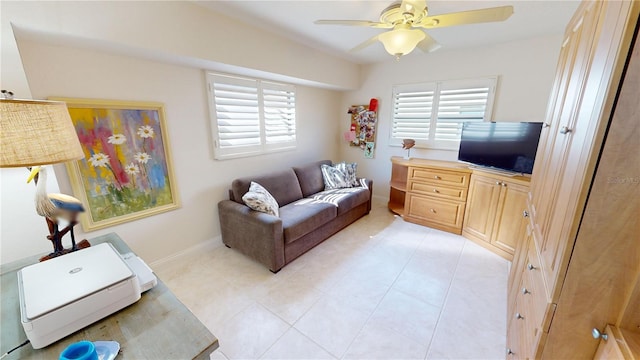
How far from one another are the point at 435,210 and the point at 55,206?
350 centimetres

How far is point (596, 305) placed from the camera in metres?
0.75

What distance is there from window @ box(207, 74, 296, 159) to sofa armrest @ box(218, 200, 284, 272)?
68 centimetres

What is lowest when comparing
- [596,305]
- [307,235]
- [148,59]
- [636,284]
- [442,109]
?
[307,235]

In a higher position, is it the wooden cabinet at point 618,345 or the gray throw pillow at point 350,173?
the wooden cabinet at point 618,345

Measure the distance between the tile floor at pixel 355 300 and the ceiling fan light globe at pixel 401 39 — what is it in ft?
6.47

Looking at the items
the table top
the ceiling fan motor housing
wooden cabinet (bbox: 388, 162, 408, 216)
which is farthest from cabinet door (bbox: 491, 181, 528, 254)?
the table top

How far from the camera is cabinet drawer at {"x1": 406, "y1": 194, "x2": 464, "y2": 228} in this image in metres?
3.10

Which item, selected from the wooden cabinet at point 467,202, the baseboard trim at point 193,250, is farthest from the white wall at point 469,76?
the baseboard trim at point 193,250

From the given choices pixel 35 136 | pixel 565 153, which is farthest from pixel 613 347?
pixel 35 136

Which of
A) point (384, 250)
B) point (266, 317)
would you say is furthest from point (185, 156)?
point (384, 250)

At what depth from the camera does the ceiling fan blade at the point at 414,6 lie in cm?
143

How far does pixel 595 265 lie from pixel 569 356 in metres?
0.35

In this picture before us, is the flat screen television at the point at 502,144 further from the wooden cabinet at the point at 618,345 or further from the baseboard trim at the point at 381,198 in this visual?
the wooden cabinet at the point at 618,345

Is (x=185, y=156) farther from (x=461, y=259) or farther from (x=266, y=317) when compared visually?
(x=461, y=259)
